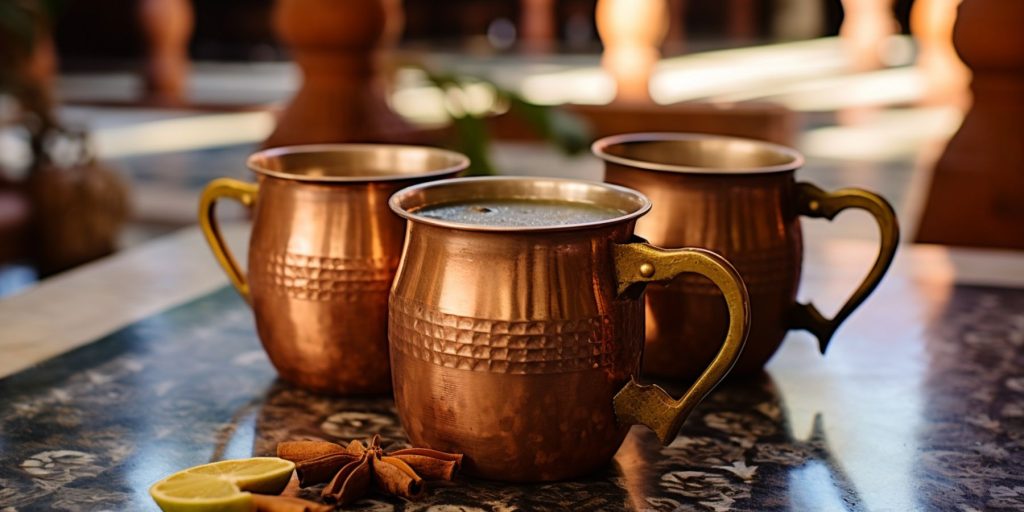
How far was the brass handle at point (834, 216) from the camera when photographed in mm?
1015

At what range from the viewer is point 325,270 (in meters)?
0.98

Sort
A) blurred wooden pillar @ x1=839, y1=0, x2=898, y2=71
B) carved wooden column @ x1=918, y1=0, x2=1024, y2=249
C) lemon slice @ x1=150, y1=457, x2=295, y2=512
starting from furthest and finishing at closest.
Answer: blurred wooden pillar @ x1=839, y1=0, x2=898, y2=71 < carved wooden column @ x1=918, y1=0, x2=1024, y2=249 < lemon slice @ x1=150, y1=457, x2=295, y2=512

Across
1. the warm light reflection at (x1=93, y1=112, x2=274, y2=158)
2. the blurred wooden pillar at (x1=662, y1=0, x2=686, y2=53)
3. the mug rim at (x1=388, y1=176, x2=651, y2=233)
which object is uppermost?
the blurred wooden pillar at (x1=662, y1=0, x2=686, y2=53)

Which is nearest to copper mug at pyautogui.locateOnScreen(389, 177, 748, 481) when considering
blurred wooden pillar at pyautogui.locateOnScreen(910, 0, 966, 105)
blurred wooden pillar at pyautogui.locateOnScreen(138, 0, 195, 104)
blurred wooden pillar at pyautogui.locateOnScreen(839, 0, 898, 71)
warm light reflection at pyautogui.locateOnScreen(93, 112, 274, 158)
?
warm light reflection at pyautogui.locateOnScreen(93, 112, 274, 158)

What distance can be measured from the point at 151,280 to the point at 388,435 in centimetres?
62

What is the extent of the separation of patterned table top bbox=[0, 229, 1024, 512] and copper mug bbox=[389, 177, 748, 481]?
5cm

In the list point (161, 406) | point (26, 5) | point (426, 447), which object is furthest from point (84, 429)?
point (26, 5)

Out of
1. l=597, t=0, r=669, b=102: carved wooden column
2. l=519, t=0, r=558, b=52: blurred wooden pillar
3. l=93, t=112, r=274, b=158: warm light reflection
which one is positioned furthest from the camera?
l=519, t=0, r=558, b=52: blurred wooden pillar

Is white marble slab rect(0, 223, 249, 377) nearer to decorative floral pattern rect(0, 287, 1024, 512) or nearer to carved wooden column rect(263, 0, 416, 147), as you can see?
decorative floral pattern rect(0, 287, 1024, 512)

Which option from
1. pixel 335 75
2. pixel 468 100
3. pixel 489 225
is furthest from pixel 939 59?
pixel 489 225

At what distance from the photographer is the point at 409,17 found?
41.2 ft

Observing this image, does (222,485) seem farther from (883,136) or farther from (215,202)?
(883,136)

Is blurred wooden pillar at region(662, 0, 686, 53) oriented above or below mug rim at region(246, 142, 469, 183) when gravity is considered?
above

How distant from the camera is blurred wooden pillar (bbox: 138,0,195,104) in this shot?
6609mm
